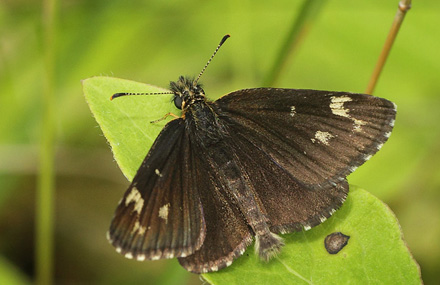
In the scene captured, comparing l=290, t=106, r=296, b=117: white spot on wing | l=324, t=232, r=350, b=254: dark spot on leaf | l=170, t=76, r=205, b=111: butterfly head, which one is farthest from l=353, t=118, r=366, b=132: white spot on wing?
l=170, t=76, r=205, b=111: butterfly head

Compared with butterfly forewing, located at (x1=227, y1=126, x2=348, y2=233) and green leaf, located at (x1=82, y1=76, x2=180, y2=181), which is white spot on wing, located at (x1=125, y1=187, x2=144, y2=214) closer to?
green leaf, located at (x1=82, y1=76, x2=180, y2=181)

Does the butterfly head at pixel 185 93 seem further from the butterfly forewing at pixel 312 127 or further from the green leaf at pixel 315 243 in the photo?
the green leaf at pixel 315 243

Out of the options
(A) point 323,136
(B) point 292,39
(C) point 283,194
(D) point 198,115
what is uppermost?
(B) point 292,39

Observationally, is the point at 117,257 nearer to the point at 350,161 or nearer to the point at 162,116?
the point at 162,116

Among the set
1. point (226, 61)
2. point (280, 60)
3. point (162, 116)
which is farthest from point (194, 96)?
point (226, 61)

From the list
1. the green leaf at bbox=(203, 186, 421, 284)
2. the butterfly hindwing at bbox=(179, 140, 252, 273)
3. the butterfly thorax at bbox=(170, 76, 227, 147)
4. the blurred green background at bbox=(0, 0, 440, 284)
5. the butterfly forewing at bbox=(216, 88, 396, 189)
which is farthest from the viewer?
the blurred green background at bbox=(0, 0, 440, 284)

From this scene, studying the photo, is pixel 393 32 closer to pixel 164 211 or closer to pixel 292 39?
pixel 292 39

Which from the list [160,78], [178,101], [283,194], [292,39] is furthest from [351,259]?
[160,78]

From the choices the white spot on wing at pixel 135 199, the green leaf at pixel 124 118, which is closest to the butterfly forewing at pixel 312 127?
the green leaf at pixel 124 118
